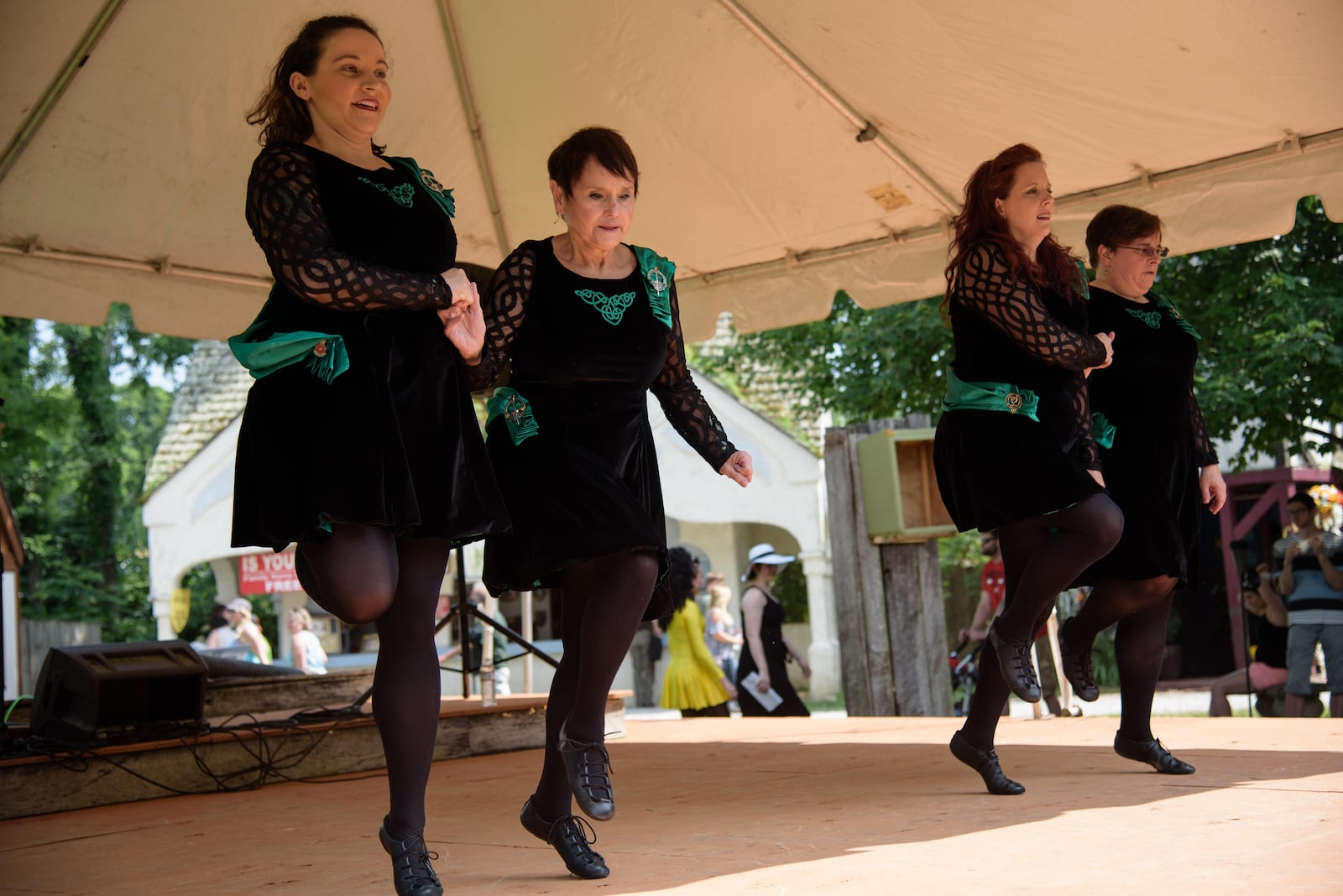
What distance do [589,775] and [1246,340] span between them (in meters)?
12.3

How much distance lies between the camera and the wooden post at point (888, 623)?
8.65 metres

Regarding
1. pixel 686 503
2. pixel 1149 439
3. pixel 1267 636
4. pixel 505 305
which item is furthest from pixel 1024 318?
pixel 686 503

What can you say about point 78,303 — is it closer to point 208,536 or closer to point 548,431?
point 548,431

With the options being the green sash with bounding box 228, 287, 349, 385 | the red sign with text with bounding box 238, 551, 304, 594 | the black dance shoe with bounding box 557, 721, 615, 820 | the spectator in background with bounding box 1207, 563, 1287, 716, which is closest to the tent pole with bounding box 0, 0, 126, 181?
the green sash with bounding box 228, 287, 349, 385

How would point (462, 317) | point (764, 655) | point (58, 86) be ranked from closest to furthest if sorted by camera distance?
point (462, 317), point (58, 86), point (764, 655)

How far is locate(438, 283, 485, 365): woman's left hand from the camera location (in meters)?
2.76

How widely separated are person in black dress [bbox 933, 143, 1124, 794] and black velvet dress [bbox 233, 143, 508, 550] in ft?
5.58

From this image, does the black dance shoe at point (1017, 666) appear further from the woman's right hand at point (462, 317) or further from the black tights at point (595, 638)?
the woman's right hand at point (462, 317)

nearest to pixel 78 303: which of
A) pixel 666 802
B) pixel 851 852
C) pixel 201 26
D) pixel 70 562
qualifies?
pixel 201 26

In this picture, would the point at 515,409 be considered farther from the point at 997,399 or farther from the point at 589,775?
the point at 997,399

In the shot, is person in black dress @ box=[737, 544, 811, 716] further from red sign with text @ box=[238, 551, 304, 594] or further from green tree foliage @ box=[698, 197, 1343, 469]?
red sign with text @ box=[238, 551, 304, 594]

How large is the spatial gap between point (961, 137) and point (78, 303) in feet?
12.6

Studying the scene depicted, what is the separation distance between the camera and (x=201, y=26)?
16.8 feet

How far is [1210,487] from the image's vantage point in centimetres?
439
